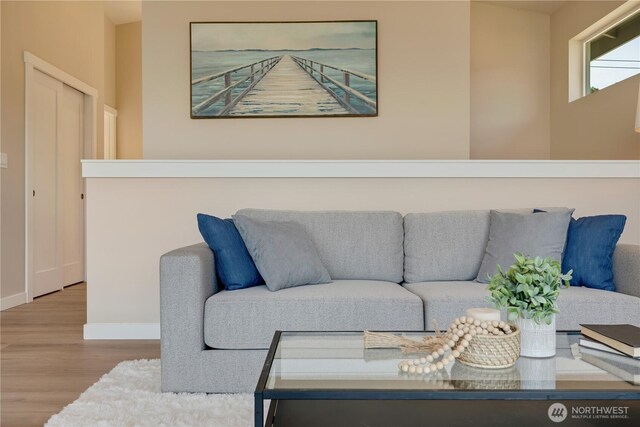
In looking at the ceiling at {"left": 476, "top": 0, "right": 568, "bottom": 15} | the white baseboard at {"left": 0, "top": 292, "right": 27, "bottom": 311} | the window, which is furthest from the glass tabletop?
the ceiling at {"left": 476, "top": 0, "right": 568, "bottom": 15}

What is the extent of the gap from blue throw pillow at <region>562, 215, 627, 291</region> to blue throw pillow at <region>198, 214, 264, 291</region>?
5.29 ft

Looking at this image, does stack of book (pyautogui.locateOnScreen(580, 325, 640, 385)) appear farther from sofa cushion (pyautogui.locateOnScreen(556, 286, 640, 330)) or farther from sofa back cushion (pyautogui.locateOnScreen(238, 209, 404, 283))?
sofa back cushion (pyautogui.locateOnScreen(238, 209, 404, 283))

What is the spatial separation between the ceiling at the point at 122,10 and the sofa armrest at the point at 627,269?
6.32 metres

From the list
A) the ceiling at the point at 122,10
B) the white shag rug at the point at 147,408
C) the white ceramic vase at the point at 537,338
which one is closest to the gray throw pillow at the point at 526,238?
the white ceramic vase at the point at 537,338

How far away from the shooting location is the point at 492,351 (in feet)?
4.40

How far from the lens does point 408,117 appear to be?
3.91m

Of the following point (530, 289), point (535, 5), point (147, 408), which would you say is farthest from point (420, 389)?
point (535, 5)

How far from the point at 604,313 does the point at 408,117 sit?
2186 millimetres

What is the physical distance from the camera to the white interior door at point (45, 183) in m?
4.75

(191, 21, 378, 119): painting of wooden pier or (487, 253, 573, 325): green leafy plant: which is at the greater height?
(191, 21, 378, 119): painting of wooden pier

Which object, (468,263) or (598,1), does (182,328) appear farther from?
(598,1)
